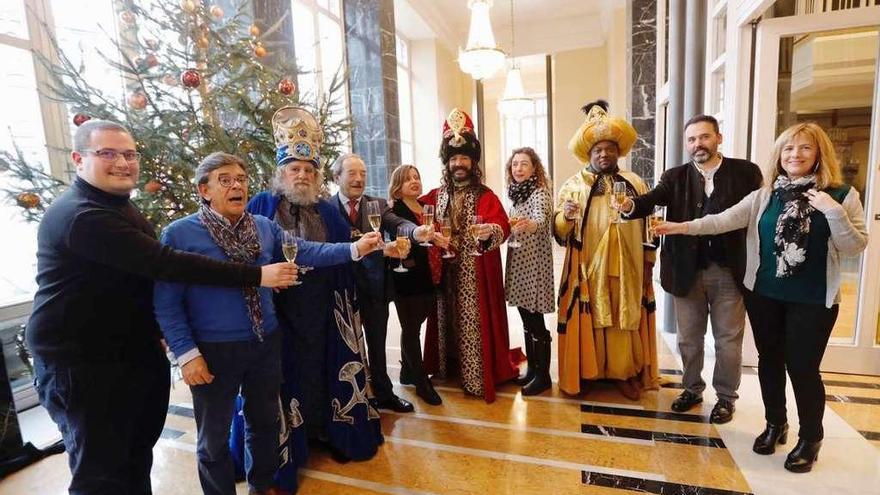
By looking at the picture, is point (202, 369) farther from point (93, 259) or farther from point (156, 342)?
point (93, 259)

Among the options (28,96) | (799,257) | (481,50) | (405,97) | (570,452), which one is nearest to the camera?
(799,257)

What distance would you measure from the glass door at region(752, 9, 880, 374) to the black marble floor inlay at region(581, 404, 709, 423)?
1.39 metres

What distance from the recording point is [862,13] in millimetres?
2828

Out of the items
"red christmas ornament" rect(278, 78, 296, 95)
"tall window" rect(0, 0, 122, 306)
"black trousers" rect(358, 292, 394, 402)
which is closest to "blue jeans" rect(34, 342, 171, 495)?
"black trousers" rect(358, 292, 394, 402)

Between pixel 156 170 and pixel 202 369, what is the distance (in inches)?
59.7

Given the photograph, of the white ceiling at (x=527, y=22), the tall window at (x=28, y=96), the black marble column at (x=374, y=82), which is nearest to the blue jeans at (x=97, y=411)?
the tall window at (x=28, y=96)

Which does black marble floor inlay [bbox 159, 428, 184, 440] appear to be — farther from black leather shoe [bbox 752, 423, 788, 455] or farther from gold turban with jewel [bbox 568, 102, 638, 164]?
black leather shoe [bbox 752, 423, 788, 455]

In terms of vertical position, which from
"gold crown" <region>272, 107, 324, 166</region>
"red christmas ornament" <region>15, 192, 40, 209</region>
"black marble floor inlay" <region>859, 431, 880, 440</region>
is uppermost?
"gold crown" <region>272, 107, 324, 166</region>

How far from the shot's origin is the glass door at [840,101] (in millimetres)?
2920

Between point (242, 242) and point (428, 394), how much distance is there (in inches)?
67.1

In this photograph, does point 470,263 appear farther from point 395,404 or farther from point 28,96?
point 28,96

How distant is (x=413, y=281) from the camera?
2777mm

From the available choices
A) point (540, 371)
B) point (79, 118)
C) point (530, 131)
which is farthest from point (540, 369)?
point (530, 131)

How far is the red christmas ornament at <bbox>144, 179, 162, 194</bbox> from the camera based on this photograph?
246cm
